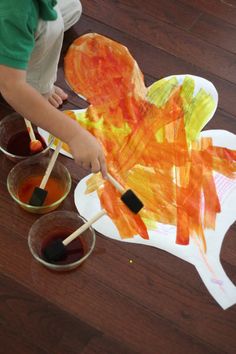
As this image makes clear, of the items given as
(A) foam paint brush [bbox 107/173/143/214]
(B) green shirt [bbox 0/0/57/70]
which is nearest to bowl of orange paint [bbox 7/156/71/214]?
(A) foam paint brush [bbox 107/173/143/214]

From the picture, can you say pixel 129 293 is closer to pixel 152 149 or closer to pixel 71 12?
pixel 152 149

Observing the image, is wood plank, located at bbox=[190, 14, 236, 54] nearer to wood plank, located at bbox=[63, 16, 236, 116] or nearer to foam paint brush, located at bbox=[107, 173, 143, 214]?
wood plank, located at bbox=[63, 16, 236, 116]

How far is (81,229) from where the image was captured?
915 mm

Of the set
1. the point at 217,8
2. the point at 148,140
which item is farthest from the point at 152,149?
the point at 217,8

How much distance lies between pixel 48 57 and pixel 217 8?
1.92ft

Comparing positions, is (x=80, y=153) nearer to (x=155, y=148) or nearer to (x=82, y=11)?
(x=155, y=148)

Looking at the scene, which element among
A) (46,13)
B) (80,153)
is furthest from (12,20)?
(80,153)

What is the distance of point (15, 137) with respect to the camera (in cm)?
107

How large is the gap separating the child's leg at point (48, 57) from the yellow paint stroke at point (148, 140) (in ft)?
0.23

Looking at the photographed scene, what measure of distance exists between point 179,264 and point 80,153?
33 centimetres

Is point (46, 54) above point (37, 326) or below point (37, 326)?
above

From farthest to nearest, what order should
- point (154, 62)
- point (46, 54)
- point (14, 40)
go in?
point (154, 62) → point (46, 54) → point (14, 40)

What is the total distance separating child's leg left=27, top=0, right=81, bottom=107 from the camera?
947mm

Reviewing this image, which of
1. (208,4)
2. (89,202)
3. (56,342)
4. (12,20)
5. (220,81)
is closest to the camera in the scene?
(12,20)
